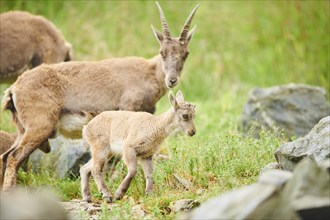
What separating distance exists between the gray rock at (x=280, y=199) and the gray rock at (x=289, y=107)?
7309mm

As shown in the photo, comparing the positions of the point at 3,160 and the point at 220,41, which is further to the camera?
the point at 220,41

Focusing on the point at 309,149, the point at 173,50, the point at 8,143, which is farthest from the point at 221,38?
the point at 309,149

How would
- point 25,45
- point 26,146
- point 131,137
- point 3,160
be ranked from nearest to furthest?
point 131,137
point 26,146
point 3,160
point 25,45

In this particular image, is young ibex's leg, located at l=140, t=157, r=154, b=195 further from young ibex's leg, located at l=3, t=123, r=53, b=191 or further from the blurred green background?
the blurred green background

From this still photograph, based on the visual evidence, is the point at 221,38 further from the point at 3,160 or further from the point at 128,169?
the point at 128,169

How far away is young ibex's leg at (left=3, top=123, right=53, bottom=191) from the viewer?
9.71m

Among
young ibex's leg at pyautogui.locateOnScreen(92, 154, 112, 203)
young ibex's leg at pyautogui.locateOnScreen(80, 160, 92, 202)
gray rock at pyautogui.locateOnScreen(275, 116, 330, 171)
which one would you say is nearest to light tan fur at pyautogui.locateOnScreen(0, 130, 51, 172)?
young ibex's leg at pyautogui.locateOnScreen(80, 160, 92, 202)

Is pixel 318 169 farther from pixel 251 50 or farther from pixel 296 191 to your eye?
pixel 251 50

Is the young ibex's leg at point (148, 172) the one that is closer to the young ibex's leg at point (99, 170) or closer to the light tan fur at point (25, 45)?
the young ibex's leg at point (99, 170)

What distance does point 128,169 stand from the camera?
830 centimetres

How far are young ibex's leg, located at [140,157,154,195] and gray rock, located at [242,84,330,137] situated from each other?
4.56 metres

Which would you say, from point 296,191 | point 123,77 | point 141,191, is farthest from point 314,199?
point 123,77

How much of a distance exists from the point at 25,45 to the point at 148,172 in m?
4.61

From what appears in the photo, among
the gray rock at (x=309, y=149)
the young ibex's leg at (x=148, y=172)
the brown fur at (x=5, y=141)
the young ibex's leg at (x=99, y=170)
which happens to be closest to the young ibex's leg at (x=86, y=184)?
the young ibex's leg at (x=99, y=170)
